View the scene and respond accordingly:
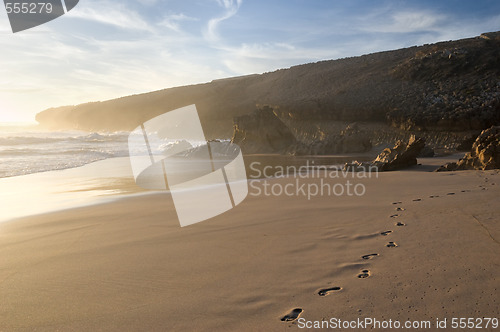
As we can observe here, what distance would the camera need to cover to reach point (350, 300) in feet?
5.99

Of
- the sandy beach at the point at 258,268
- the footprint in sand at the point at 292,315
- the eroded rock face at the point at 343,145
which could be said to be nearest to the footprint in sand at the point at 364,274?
the sandy beach at the point at 258,268

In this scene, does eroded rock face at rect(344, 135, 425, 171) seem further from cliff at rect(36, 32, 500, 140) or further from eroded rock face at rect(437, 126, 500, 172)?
cliff at rect(36, 32, 500, 140)

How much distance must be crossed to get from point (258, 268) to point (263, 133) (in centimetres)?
1634

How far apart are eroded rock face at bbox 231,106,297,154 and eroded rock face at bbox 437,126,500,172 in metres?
11.0

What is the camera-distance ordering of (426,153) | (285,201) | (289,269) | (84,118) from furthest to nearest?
(84,118) → (426,153) → (285,201) → (289,269)

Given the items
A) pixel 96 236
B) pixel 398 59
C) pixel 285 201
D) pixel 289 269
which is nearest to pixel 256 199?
pixel 285 201

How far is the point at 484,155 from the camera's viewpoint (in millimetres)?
6730

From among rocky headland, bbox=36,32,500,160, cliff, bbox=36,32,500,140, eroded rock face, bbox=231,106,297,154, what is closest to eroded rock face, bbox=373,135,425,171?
rocky headland, bbox=36,32,500,160

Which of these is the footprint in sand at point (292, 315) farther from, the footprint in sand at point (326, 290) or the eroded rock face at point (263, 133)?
the eroded rock face at point (263, 133)

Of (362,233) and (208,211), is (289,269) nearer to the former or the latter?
(362,233)

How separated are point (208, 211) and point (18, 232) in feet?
7.11

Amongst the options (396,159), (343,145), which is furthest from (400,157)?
(343,145)

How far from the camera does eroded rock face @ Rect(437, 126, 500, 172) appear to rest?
655cm

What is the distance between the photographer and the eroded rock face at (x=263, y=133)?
1828cm
